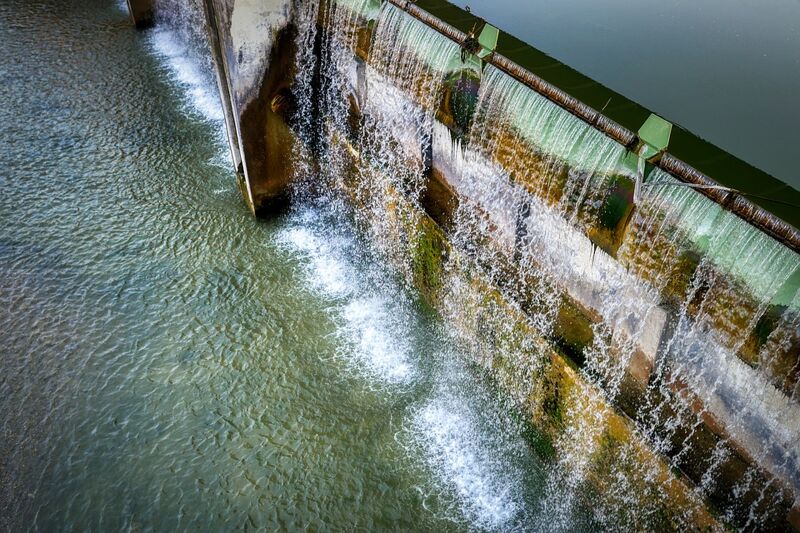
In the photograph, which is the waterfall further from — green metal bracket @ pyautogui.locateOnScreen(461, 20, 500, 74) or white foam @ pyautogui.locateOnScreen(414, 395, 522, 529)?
white foam @ pyautogui.locateOnScreen(414, 395, 522, 529)

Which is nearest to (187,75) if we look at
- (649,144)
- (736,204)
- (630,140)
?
(630,140)

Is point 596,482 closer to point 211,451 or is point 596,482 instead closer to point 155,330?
point 211,451

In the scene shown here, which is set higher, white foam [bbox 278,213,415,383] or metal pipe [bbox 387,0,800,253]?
metal pipe [bbox 387,0,800,253]

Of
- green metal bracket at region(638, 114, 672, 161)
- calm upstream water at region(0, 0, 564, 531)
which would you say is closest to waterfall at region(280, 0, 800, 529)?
green metal bracket at region(638, 114, 672, 161)

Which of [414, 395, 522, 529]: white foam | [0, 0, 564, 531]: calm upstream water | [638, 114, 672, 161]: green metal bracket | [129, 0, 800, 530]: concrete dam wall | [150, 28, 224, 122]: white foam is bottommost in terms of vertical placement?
→ [0, 0, 564, 531]: calm upstream water

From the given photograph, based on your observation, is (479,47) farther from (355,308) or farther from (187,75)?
(187,75)

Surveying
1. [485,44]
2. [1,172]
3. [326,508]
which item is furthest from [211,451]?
[1,172]

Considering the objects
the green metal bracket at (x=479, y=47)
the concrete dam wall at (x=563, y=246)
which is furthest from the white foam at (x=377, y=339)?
the green metal bracket at (x=479, y=47)
